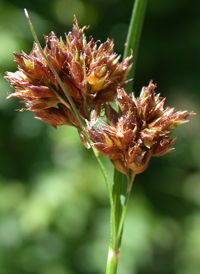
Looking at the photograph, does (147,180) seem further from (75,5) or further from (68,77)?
(68,77)

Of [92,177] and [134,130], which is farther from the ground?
[134,130]

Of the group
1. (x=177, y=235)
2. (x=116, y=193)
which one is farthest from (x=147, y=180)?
(x=116, y=193)

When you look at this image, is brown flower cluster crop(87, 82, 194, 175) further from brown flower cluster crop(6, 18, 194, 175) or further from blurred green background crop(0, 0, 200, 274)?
blurred green background crop(0, 0, 200, 274)

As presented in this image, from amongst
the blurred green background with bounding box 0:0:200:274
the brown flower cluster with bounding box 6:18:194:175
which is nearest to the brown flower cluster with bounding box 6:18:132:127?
the brown flower cluster with bounding box 6:18:194:175

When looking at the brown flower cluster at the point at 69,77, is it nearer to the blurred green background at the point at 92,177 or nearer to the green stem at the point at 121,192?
the green stem at the point at 121,192

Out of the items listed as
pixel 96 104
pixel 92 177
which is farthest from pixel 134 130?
pixel 92 177

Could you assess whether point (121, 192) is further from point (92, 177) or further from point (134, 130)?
point (92, 177)

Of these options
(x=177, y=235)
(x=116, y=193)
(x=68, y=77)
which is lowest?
(x=177, y=235)
